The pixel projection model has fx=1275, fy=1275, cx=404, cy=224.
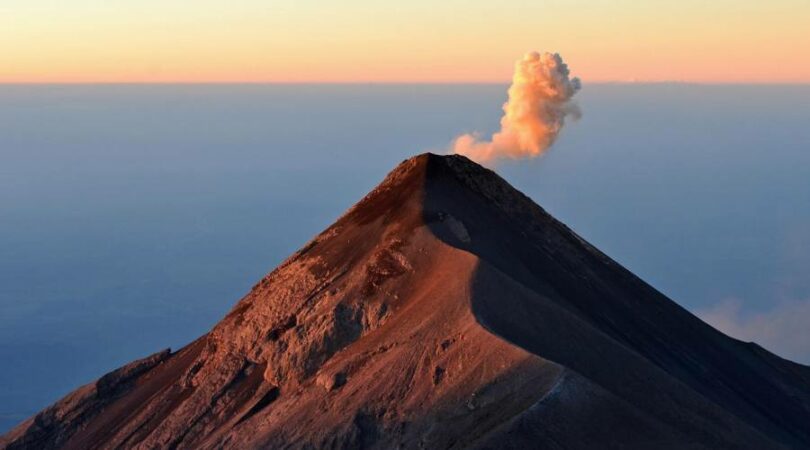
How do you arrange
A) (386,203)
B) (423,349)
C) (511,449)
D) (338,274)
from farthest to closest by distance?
(386,203) < (338,274) < (423,349) < (511,449)

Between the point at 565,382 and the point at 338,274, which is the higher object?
the point at 338,274

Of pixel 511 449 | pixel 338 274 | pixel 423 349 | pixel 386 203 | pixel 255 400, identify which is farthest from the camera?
pixel 386 203

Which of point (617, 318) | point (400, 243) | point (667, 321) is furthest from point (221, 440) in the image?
point (667, 321)

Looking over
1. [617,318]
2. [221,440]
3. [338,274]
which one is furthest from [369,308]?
[617,318]

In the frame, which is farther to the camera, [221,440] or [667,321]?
[667,321]

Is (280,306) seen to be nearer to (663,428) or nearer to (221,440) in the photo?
(221,440)

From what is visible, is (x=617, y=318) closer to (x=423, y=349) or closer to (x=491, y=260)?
(x=491, y=260)

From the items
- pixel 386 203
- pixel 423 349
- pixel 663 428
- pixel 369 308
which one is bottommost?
pixel 663 428
